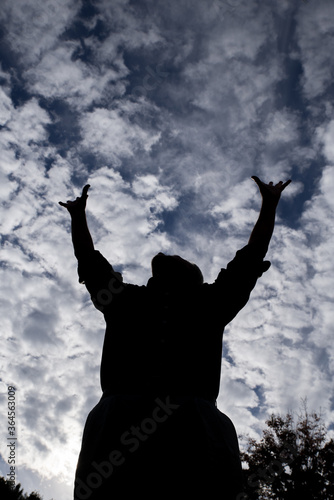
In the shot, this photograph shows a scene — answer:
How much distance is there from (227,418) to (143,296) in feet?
2.93

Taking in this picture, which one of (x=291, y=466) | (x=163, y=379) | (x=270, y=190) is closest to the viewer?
(x=163, y=379)

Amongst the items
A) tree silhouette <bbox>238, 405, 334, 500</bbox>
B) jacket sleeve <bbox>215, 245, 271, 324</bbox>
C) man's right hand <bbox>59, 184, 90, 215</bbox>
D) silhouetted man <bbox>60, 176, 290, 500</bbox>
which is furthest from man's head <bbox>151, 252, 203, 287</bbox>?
tree silhouette <bbox>238, 405, 334, 500</bbox>

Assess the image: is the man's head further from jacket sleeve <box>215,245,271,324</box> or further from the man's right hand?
the man's right hand

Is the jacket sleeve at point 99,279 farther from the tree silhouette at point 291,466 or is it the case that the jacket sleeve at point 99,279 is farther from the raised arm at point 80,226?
the tree silhouette at point 291,466

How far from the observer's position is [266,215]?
2.40 metres

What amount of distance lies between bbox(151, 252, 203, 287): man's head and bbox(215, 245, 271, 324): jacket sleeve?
244 mm

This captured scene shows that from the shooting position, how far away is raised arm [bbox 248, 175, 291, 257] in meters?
2.23

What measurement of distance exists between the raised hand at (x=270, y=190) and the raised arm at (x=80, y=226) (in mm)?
1434

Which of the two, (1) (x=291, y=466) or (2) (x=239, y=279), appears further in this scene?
(1) (x=291, y=466)

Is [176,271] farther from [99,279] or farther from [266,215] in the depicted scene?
[266,215]

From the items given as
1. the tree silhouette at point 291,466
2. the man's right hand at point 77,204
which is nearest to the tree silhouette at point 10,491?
the tree silhouette at point 291,466

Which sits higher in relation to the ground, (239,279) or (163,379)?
(239,279)

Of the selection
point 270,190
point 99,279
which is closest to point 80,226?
point 99,279

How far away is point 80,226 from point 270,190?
1.57 meters
